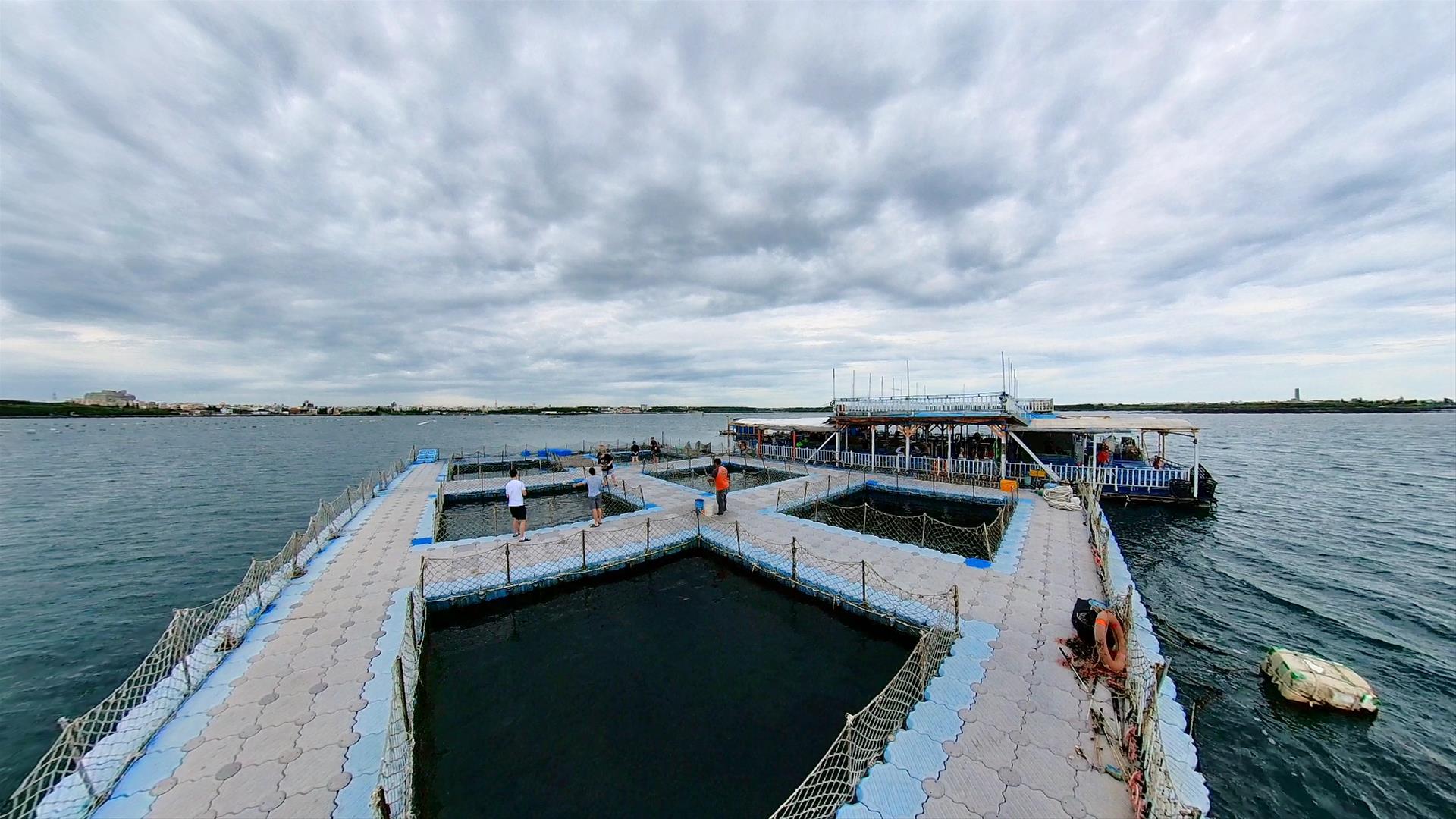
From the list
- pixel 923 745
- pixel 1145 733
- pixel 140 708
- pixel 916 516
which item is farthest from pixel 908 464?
pixel 140 708

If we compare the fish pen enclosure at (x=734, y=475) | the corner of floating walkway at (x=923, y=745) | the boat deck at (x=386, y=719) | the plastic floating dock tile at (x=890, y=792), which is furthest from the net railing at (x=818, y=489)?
the plastic floating dock tile at (x=890, y=792)

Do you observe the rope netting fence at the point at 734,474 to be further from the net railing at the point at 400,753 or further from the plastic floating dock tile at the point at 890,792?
the plastic floating dock tile at the point at 890,792

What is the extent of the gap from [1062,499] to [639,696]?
1666 cm

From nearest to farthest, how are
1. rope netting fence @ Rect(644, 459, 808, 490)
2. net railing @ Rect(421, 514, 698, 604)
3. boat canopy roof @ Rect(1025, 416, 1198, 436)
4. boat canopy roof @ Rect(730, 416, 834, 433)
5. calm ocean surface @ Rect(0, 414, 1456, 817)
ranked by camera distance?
calm ocean surface @ Rect(0, 414, 1456, 817)
net railing @ Rect(421, 514, 698, 604)
boat canopy roof @ Rect(1025, 416, 1198, 436)
rope netting fence @ Rect(644, 459, 808, 490)
boat canopy roof @ Rect(730, 416, 834, 433)

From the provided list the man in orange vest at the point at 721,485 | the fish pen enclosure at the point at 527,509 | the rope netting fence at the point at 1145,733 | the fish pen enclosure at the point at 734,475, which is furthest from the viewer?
the fish pen enclosure at the point at 734,475

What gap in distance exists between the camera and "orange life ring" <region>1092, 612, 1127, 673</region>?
653cm

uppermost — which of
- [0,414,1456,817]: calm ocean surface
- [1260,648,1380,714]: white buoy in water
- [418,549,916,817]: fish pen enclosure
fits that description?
[418,549,916,817]: fish pen enclosure

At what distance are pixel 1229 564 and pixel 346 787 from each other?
71.5 feet

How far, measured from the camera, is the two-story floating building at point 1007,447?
2155 centimetres

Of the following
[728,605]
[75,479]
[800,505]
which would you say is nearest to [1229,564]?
[800,505]

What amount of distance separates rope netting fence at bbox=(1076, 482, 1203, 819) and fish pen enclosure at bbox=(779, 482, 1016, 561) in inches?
178

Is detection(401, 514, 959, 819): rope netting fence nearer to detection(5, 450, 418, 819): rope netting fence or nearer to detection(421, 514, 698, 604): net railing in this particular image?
detection(421, 514, 698, 604): net railing

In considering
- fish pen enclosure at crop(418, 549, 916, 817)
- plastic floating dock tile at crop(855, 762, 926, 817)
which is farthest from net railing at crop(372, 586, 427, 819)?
plastic floating dock tile at crop(855, 762, 926, 817)

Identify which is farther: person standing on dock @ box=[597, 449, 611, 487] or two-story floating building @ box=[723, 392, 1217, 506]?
two-story floating building @ box=[723, 392, 1217, 506]
